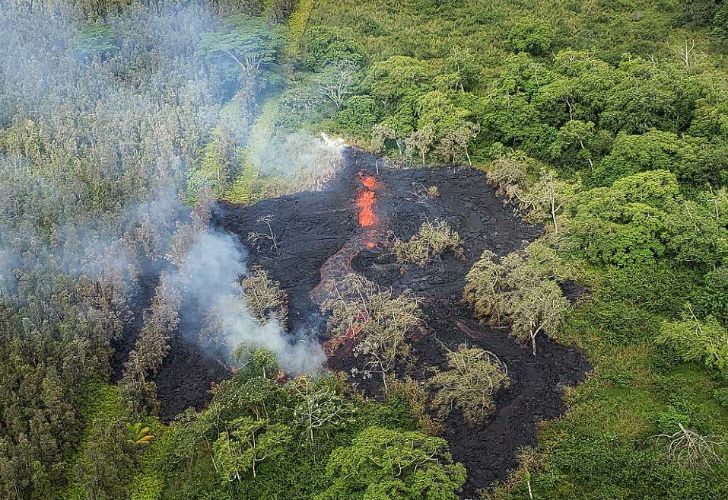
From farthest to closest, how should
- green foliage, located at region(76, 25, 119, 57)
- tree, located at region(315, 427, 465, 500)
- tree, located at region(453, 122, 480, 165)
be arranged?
green foliage, located at region(76, 25, 119, 57)
tree, located at region(453, 122, 480, 165)
tree, located at region(315, 427, 465, 500)

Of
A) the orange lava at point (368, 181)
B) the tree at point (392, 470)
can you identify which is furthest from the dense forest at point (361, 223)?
the orange lava at point (368, 181)

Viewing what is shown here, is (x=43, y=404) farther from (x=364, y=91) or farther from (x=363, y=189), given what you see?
(x=364, y=91)

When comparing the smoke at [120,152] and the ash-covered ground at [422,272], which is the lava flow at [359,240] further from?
the smoke at [120,152]

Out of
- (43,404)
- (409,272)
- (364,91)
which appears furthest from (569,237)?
(43,404)

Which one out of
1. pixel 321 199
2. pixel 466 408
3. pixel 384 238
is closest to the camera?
pixel 466 408

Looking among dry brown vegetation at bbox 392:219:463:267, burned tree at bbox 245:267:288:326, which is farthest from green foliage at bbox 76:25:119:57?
dry brown vegetation at bbox 392:219:463:267

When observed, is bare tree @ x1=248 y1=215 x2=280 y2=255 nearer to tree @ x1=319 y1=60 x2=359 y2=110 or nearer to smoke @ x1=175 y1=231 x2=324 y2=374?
smoke @ x1=175 y1=231 x2=324 y2=374
